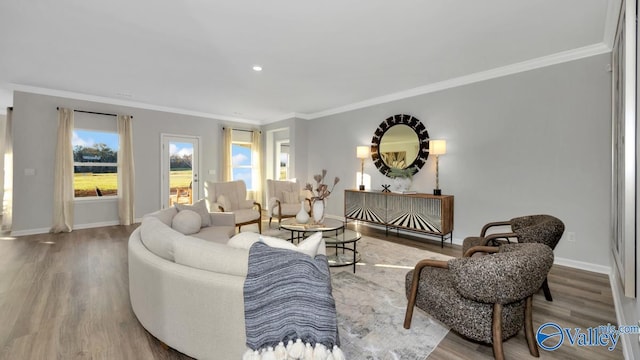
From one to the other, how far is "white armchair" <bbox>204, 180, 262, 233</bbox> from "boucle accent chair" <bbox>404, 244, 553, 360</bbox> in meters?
3.41

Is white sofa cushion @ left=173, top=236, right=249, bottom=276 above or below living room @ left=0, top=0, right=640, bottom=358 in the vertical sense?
below

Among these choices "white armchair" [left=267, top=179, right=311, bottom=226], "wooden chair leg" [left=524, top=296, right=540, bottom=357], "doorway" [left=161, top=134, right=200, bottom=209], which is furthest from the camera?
"doorway" [left=161, top=134, right=200, bottom=209]

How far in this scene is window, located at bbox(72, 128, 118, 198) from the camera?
531 centimetres

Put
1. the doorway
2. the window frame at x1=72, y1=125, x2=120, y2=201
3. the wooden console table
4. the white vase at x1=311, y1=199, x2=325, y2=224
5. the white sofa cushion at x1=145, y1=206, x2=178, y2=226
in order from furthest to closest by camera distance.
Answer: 1. the doorway
2. the window frame at x1=72, y1=125, x2=120, y2=201
3. the wooden console table
4. the white vase at x1=311, y1=199, x2=325, y2=224
5. the white sofa cushion at x1=145, y1=206, x2=178, y2=226

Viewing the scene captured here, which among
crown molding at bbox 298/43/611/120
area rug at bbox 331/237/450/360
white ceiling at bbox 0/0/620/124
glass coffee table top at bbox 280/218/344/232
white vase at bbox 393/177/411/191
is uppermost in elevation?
white ceiling at bbox 0/0/620/124

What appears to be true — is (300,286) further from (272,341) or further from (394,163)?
(394,163)

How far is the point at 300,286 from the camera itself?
132 centimetres

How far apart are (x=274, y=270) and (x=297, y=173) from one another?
5436 millimetres

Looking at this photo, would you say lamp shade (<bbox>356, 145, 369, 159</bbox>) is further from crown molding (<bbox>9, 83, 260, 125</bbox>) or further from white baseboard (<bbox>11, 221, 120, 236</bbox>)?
white baseboard (<bbox>11, 221, 120, 236</bbox>)

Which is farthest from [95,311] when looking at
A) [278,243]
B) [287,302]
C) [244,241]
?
[287,302]

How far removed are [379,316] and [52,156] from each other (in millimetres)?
6329

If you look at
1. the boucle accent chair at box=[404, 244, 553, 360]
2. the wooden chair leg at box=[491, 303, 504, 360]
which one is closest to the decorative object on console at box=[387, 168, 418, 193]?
→ the boucle accent chair at box=[404, 244, 553, 360]

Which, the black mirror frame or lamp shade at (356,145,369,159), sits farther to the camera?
lamp shade at (356,145,369,159)

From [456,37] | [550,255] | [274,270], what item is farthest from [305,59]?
[550,255]
